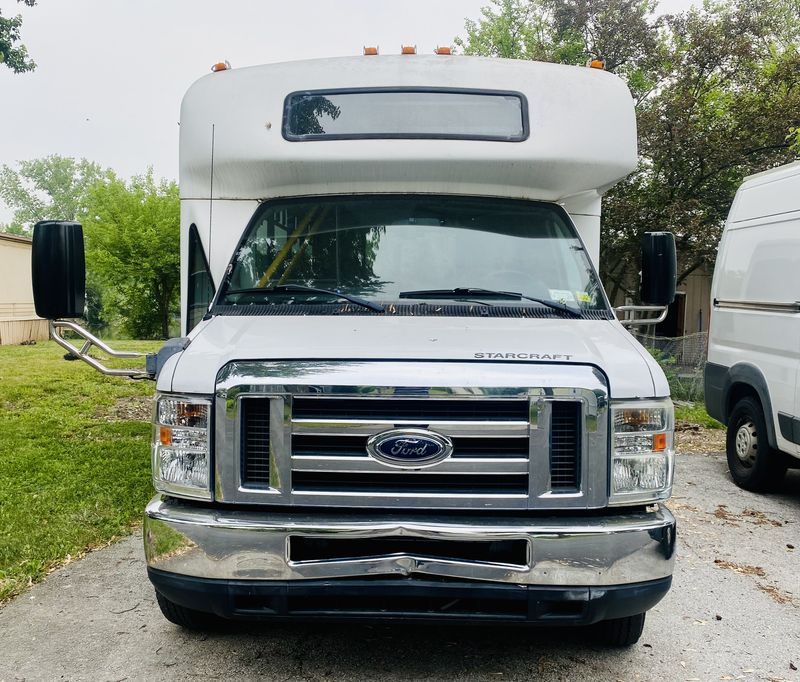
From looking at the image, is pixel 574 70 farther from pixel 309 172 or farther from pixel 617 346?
pixel 617 346

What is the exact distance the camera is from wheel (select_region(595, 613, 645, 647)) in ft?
12.0

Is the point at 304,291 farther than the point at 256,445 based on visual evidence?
Yes

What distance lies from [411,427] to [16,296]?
29758 millimetres

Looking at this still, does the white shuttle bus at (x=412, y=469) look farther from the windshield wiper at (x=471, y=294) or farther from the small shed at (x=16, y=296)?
the small shed at (x=16, y=296)

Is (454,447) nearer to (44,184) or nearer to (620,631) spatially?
(620,631)

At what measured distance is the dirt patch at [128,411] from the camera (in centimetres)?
1058

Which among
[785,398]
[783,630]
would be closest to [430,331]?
[783,630]

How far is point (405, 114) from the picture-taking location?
4461mm

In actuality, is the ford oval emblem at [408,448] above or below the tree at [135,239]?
below

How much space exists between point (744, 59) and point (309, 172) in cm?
1576

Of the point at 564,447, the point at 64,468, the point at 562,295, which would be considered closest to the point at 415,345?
the point at 564,447

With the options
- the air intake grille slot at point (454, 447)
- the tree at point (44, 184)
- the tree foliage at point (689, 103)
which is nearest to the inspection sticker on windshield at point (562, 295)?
the air intake grille slot at point (454, 447)

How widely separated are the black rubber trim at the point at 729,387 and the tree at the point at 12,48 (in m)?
9.62

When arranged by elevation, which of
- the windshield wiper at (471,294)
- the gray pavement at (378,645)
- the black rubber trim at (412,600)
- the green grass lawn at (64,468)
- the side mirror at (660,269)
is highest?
the side mirror at (660,269)
